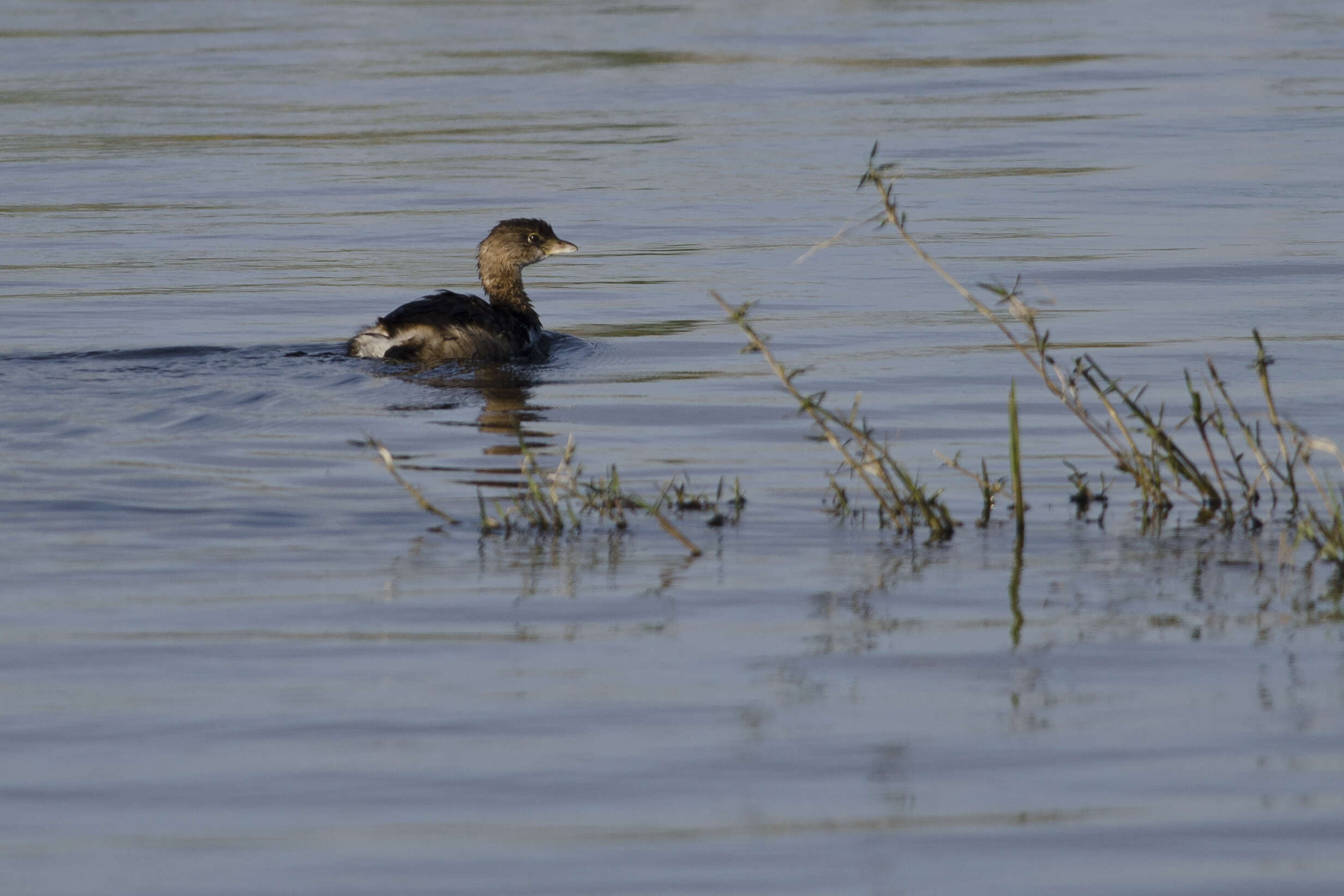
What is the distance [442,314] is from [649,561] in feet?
16.9

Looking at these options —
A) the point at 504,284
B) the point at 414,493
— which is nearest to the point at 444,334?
the point at 504,284

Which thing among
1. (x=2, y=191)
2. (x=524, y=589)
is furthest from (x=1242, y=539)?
(x=2, y=191)

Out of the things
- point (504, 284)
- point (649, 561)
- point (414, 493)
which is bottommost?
point (649, 561)

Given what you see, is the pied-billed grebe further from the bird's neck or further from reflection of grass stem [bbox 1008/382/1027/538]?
reflection of grass stem [bbox 1008/382/1027/538]

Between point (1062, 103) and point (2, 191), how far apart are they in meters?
11.9

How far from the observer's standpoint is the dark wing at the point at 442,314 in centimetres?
1145

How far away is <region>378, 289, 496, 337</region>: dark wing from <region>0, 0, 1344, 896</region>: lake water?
0.94ft

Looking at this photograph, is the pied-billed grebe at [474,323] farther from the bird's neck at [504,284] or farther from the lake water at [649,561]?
the lake water at [649,561]

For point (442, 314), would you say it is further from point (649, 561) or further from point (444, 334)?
point (649, 561)

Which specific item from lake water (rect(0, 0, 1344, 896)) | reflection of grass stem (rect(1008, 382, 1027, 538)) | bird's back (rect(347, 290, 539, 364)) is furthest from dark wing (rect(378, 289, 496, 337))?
reflection of grass stem (rect(1008, 382, 1027, 538))

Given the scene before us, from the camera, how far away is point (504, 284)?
13289 mm

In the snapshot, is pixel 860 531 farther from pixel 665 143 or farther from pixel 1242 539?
pixel 665 143

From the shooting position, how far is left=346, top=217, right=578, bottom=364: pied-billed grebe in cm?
1143

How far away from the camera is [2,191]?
19.1m
